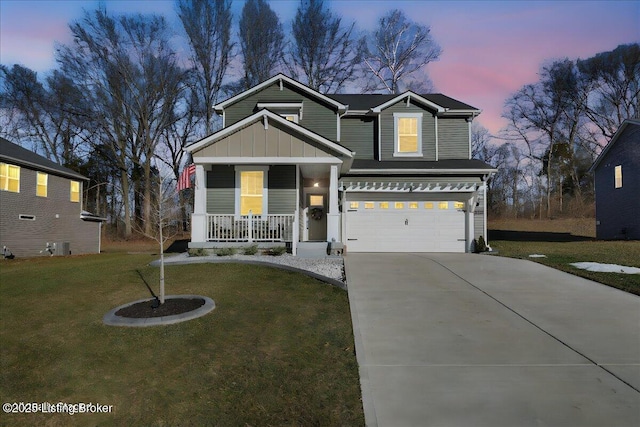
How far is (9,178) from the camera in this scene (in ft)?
58.7

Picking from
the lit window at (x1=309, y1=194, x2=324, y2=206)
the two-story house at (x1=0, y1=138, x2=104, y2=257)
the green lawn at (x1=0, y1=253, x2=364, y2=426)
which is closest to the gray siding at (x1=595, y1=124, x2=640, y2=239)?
the lit window at (x1=309, y1=194, x2=324, y2=206)

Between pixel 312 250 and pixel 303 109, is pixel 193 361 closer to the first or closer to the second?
pixel 312 250

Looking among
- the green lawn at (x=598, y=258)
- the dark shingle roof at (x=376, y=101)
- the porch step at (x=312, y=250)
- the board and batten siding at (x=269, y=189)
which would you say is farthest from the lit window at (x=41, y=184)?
the green lawn at (x=598, y=258)

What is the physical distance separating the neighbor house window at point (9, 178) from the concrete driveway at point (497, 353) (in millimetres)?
18983

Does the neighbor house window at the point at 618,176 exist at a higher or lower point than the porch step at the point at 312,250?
higher

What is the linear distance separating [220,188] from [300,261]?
520 cm

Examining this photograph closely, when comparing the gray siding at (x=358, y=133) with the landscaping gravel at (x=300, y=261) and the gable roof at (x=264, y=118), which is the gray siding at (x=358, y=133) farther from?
the landscaping gravel at (x=300, y=261)

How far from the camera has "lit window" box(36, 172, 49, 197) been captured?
19828mm

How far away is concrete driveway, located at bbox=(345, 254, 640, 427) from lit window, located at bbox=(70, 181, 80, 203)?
2188 cm

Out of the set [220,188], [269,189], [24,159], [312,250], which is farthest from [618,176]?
[24,159]

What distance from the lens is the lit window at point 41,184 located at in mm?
19828

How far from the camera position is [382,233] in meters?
14.6

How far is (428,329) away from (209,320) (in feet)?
10.7

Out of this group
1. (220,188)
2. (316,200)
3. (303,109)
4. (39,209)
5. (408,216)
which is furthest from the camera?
(39,209)
